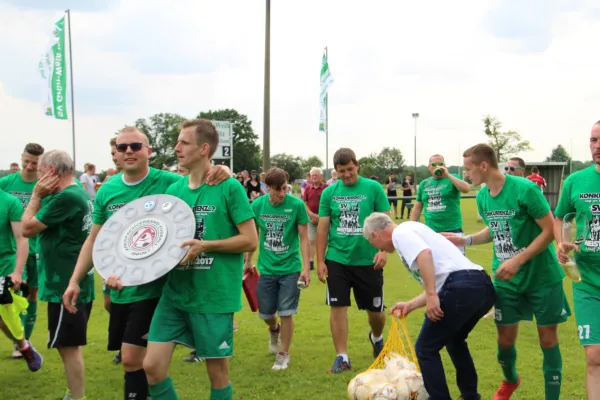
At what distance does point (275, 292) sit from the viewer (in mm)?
6559

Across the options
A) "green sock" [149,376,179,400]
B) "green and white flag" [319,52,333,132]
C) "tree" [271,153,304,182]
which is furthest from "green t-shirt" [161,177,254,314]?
"tree" [271,153,304,182]

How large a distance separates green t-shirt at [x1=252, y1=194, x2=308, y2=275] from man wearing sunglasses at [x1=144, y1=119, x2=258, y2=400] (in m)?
2.49

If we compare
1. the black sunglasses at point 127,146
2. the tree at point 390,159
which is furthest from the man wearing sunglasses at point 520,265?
the tree at point 390,159

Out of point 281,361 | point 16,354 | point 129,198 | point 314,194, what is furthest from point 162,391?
point 314,194

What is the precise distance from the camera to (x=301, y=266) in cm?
674

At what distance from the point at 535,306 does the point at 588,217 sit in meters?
0.94

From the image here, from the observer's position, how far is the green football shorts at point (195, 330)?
3.81 meters

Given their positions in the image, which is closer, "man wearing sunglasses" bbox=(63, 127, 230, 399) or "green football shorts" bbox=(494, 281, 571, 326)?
"man wearing sunglasses" bbox=(63, 127, 230, 399)

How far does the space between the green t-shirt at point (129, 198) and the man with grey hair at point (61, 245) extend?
1.61 feet

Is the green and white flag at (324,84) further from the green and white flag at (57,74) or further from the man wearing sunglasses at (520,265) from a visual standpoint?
the man wearing sunglasses at (520,265)

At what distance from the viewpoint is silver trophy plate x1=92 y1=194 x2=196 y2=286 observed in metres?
3.68

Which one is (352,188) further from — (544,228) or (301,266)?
(544,228)

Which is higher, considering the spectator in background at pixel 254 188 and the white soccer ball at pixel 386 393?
the spectator in background at pixel 254 188

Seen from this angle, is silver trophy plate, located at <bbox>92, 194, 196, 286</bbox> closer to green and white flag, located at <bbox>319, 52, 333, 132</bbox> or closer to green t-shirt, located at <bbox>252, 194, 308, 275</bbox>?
green t-shirt, located at <bbox>252, 194, 308, 275</bbox>
